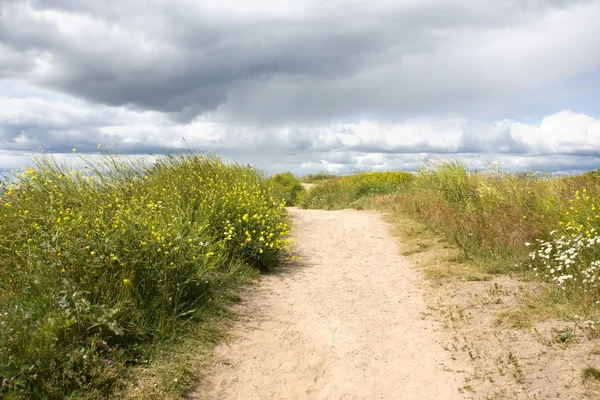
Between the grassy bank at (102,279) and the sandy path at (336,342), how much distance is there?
466 millimetres

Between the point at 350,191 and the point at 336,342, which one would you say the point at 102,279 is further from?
the point at 350,191

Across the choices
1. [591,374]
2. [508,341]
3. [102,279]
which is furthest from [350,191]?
[591,374]

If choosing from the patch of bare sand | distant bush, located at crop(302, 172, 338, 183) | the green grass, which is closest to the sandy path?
the patch of bare sand

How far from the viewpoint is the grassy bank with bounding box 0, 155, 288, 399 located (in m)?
4.08

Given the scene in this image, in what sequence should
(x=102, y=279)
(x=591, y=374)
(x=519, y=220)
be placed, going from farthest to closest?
(x=519, y=220)
(x=102, y=279)
(x=591, y=374)

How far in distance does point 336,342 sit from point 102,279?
9.07 feet

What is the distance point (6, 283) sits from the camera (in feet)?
18.0

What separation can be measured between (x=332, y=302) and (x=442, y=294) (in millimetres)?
1631

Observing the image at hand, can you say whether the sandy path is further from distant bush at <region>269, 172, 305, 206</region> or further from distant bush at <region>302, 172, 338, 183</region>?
distant bush at <region>302, 172, 338, 183</region>

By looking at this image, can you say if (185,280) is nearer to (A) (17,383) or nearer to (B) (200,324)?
(B) (200,324)

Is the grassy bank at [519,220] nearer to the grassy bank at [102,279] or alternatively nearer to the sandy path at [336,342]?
the sandy path at [336,342]

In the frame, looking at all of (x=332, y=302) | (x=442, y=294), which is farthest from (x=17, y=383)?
(x=442, y=294)

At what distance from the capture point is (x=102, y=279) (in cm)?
501

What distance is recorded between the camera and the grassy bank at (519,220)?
20.4 feet
